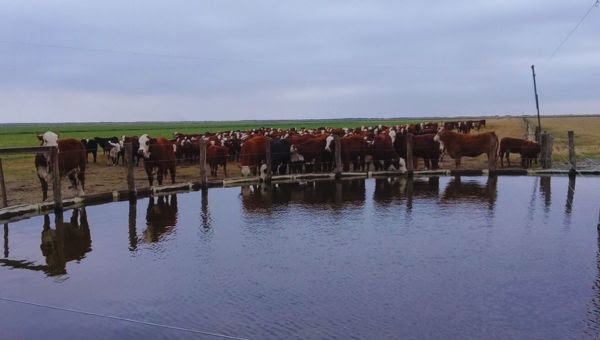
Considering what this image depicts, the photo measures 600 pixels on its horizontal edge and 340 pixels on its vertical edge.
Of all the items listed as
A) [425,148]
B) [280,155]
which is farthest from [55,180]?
[425,148]

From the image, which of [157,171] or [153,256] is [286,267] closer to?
[153,256]

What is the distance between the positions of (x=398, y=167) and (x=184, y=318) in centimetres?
1600

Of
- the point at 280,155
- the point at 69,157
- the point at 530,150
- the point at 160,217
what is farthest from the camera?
the point at 530,150

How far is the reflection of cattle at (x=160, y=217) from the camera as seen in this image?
1027cm

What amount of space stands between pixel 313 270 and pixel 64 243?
4.84 metres

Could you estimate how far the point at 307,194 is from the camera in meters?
15.4

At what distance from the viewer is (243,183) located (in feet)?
59.3

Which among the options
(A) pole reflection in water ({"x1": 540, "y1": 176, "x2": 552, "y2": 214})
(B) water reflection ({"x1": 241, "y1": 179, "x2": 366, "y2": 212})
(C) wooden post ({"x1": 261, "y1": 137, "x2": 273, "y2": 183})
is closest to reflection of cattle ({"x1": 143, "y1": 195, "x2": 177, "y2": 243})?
(B) water reflection ({"x1": 241, "y1": 179, "x2": 366, "y2": 212})

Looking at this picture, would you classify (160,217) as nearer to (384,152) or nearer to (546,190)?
(546,190)

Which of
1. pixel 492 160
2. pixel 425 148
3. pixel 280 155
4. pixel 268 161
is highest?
pixel 425 148

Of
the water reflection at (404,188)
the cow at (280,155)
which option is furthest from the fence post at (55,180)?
the cow at (280,155)

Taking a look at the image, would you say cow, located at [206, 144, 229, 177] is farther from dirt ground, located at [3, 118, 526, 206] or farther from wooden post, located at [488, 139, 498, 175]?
wooden post, located at [488, 139, 498, 175]

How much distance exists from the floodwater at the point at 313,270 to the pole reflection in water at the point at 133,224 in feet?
0.17

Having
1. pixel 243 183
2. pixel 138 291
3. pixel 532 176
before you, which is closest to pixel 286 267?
pixel 138 291
